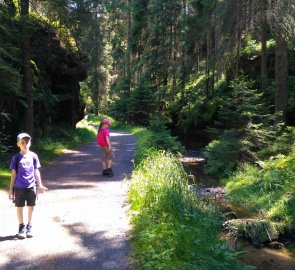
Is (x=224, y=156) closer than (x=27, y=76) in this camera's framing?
Yes

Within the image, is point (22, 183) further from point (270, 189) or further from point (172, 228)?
point (270, 189)

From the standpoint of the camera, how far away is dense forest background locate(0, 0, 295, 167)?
47.4 ft

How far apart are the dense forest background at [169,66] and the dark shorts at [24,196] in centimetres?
577

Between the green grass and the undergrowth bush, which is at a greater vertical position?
the undergrowth bush

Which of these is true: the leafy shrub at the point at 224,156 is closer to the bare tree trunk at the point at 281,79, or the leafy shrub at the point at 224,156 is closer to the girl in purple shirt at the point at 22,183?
the bare tree trunk at the point at 281,79

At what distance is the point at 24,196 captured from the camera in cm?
686

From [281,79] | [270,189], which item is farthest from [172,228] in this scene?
[281,79]

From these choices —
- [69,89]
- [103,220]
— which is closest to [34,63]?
[69,89]

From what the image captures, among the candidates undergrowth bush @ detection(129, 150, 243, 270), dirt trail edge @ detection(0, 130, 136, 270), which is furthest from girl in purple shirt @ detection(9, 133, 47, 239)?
undergrowth bush @ detection(129, 150, 243, 270)

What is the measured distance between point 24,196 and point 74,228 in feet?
3.65

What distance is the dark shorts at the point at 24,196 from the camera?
6.80 m

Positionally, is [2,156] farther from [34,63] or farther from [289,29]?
[289,29]

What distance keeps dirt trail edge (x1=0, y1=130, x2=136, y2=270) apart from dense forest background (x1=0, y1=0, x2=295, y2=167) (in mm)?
4125

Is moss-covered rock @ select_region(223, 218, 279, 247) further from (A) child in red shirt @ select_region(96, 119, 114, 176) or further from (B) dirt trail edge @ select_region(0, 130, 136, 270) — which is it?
(A) child in red shirt @ select_region(96, 119, 114, 176)
